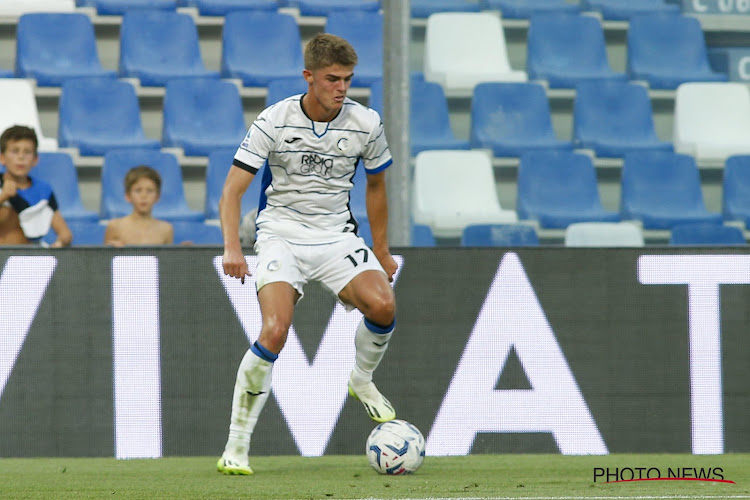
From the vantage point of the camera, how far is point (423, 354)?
6195 millimetres

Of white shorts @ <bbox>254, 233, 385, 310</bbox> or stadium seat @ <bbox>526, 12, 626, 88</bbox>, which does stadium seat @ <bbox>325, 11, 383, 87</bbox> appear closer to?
stadium seat @ <bbox>526, 12, 626, 88</bbox>

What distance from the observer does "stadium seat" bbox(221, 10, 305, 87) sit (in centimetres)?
940

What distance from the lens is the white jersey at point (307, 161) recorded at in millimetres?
4957

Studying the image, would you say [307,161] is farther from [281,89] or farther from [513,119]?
[281,89]

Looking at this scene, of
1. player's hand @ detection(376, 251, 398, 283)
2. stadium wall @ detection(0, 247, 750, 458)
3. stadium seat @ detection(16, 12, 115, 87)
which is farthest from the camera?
stadium seat @ detection(16, 12, 115, 87)

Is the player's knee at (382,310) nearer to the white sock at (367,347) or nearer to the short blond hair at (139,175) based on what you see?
the white sock at (367,347)

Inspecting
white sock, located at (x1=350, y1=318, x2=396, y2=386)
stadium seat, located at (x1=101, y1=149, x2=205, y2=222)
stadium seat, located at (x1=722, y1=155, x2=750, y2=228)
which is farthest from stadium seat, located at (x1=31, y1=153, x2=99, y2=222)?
stadium seat, located at (x1=722, y1=155, x2=750, y2=228)

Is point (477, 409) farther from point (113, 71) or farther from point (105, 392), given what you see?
point (113, 71)

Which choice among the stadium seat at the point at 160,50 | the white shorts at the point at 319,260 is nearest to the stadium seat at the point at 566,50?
the stadium seat at the point at 160,50

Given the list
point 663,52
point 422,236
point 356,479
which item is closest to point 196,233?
point 422,236

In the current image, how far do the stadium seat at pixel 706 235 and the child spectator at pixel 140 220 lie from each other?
2.89 m

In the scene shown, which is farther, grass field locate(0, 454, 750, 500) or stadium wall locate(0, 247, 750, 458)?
stadium wall locate(0, 247, 750, 458)

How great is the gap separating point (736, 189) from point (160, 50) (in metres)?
4.45

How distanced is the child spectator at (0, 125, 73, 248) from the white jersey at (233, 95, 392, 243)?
1.90 meters
